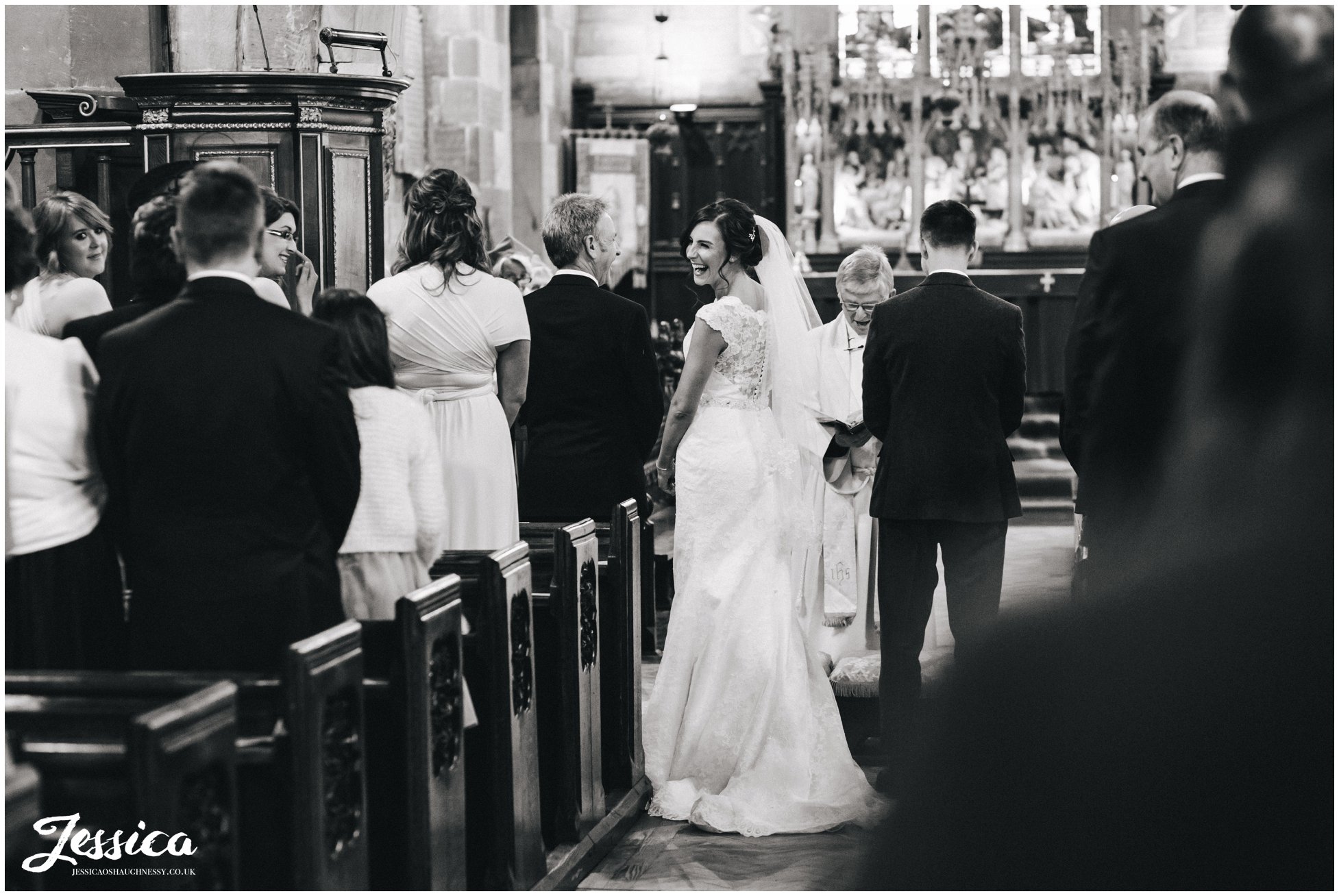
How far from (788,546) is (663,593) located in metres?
3.08

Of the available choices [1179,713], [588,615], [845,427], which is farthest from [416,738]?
[845,427]

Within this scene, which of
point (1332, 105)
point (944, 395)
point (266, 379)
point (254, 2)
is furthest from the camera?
point (254, 2)

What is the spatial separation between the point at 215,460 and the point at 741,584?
2.05 meters

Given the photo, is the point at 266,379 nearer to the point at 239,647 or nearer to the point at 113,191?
the point at 239,647

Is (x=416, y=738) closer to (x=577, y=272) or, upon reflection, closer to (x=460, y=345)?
(x=460, y=345)

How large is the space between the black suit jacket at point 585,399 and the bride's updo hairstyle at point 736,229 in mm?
510

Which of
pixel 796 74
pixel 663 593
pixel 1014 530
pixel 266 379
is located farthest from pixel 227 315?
pixel 796 74

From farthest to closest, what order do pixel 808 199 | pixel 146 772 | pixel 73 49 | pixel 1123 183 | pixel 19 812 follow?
pixel 808 199 → pixel 1123 183 → pixel 73 49 → pixel 146 772 → pixel 19 812

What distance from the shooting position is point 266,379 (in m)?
2.73

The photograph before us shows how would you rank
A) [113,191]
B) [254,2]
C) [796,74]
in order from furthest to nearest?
[796,74]
[254,2]
[113,191]

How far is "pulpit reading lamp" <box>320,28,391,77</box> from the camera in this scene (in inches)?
309

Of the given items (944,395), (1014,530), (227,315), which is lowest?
(1014,530)

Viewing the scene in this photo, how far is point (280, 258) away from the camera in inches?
155

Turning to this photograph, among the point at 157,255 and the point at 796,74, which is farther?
the point at 796,74
